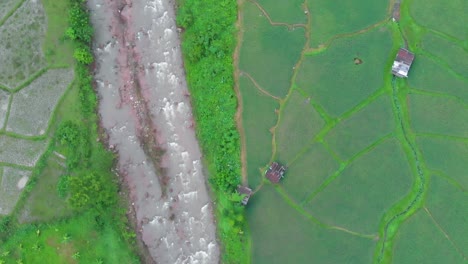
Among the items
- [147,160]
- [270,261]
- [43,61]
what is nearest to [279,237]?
[270,261]

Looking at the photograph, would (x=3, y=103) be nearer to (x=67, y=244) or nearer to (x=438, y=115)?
(x=67, y=244)

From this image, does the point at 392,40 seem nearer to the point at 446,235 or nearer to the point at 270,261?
the point at 446,235

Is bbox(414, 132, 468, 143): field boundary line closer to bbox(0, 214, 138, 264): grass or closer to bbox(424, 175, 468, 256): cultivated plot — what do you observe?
bbox(424, 175, 468, 256): cultivated plot

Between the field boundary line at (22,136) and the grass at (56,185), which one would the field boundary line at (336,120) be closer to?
the grass at (56,185)

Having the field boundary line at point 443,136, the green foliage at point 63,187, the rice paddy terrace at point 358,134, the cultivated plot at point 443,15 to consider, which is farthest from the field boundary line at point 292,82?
the green foliage at point 63,187

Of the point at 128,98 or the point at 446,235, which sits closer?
the point at 446,235

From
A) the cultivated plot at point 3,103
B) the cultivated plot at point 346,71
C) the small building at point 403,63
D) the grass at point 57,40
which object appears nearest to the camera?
the small building at point 403,63
